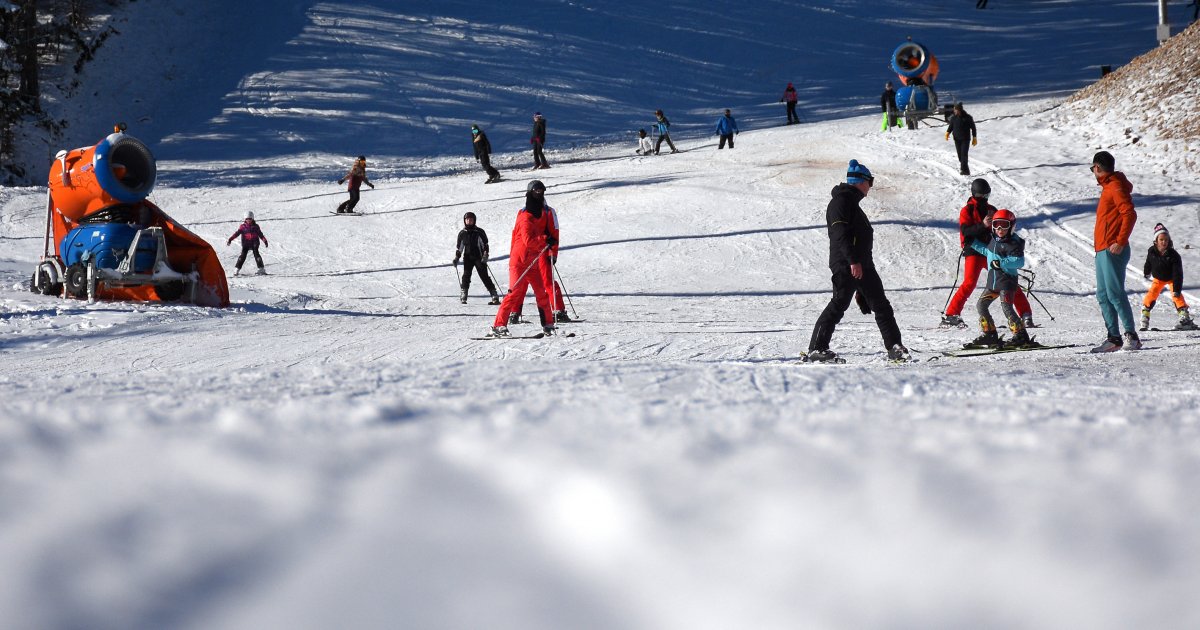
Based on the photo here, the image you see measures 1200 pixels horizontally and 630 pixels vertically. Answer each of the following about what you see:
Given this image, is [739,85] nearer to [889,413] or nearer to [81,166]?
[81,166]

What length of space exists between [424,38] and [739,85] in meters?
14.5

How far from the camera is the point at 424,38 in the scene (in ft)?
144

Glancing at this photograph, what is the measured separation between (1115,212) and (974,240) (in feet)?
6.46

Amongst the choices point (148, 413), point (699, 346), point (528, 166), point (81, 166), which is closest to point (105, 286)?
point (81, 166)

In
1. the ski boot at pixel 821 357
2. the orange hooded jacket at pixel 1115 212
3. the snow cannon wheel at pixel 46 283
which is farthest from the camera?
the snow cannon wheel at pixel 46 283

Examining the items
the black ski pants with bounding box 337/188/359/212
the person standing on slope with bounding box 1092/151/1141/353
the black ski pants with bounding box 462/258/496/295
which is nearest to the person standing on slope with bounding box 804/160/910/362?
the person standing on slope with bounding box 1092/151/1141/353

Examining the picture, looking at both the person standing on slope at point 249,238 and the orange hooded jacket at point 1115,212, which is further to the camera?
the person standing on slope at point 249,238

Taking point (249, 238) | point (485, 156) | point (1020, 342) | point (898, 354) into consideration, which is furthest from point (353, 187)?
point (898, 354)

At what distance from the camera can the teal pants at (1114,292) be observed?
26.5 feet

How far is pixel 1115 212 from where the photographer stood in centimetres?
795

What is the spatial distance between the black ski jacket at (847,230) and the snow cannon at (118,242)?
27.0 ft

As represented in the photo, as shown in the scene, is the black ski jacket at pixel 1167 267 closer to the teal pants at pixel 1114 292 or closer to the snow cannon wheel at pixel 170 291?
the teal pants at pixel 1114 292

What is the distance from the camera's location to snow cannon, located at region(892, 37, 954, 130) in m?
26.4

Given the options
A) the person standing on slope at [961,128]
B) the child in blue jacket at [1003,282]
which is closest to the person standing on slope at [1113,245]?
the child in blue jacket at [1003,282]
